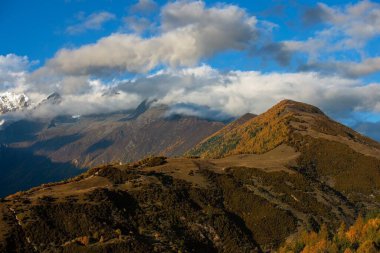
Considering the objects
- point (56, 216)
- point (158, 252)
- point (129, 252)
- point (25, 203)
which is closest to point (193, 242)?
point (158, 252)

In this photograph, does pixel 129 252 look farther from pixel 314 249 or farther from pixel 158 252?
pixel 314 249

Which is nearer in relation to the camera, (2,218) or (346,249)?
(2,218)

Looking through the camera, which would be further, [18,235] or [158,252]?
[158,252]

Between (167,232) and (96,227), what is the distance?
29891 millimetres

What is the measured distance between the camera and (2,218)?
17238cm

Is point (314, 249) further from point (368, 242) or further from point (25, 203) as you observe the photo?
point (25, 203)

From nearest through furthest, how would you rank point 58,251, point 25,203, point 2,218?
1. point 58,251
2. point 2,218
3. point 25,203

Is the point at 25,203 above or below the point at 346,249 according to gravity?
above

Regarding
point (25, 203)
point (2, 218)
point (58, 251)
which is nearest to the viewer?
point (58, 251)

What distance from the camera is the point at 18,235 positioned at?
162625 millimetres

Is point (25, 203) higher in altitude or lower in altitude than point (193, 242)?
higher

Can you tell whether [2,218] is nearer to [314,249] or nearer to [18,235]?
[18,235]

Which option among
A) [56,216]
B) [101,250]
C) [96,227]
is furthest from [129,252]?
[56,216]

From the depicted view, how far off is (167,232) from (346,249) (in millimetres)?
68731
